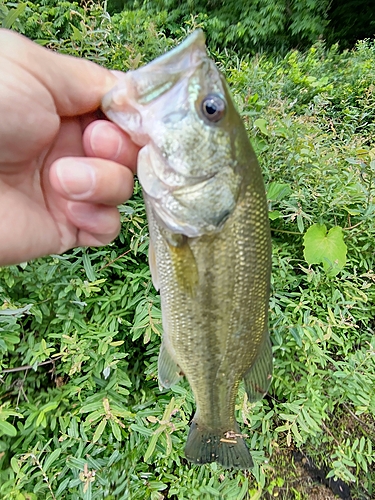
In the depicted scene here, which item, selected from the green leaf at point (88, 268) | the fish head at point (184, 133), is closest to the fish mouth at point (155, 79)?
the fish head at point (184, 133)

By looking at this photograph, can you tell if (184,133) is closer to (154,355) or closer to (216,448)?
(216,448)

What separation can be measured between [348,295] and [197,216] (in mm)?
1554

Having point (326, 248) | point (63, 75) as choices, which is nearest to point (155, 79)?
point (63, 75)

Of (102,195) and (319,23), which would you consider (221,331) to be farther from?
(319,23)

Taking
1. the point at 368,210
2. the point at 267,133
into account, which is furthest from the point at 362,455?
the point at 267,133

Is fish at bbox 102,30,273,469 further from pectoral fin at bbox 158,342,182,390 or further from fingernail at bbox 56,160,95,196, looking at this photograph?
fingernail at bbox 56,160,95,196

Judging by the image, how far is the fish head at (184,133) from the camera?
0.97m

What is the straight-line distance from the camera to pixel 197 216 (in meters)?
1.04

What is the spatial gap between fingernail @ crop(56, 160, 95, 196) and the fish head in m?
0.16

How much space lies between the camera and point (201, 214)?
1.04 m

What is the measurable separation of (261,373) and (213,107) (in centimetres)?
98

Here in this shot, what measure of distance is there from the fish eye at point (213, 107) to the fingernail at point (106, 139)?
0.30 metres

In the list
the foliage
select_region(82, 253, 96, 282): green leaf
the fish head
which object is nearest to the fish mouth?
the fish head

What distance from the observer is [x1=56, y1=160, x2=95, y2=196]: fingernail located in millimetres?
1034
